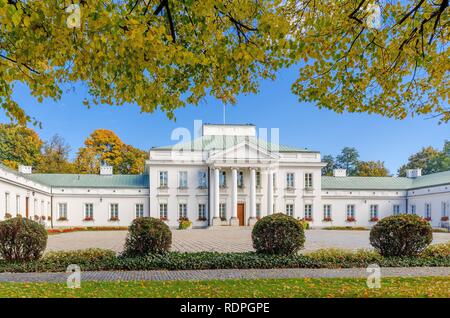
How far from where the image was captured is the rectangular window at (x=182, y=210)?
37.6m

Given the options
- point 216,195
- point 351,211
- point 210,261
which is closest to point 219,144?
point 216,195

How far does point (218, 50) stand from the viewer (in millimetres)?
6961

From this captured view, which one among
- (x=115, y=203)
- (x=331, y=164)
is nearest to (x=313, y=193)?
(x=115, y=203)

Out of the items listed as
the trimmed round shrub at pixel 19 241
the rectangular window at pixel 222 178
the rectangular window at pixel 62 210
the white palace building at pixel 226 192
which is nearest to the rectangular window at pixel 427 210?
the white palace building at pixel 226 192

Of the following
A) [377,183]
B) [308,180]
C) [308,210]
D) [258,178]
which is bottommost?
[308,210]

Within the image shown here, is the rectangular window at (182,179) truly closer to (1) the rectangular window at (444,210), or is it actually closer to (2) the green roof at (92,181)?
(2) the green roof at (92,181)

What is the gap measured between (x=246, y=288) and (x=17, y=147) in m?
43.9

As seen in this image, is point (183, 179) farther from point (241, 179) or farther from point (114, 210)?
point (114, 210)

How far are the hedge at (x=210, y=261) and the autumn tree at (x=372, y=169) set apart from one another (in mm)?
43316

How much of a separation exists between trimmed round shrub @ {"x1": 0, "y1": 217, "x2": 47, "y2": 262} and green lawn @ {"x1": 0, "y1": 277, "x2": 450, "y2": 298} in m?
2.82

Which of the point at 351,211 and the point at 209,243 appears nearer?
the point at 209,243

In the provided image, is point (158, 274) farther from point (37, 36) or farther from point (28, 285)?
point (37, 36)

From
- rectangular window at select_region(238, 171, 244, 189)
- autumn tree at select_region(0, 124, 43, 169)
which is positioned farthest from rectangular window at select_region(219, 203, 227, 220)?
autumn tree at select_region(0, 124, 43, 169)
